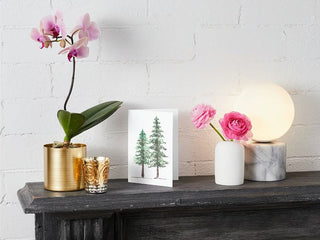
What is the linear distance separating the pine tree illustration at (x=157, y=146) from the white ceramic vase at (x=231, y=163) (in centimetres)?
15

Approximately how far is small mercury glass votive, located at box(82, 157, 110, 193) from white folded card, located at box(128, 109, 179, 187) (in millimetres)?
129

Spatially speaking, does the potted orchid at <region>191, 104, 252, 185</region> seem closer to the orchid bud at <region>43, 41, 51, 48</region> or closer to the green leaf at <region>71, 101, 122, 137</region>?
the green leaf at <region>71, 101, 122, 137</region>

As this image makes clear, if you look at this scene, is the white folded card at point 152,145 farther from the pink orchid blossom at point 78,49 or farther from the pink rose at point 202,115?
the pink orchid blossom at point 78,49

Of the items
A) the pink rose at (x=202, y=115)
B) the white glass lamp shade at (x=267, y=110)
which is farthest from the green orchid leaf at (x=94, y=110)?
the white glass lamp shade at (x=267, y=110)

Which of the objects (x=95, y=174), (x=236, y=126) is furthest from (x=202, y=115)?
(x=95, y=174)

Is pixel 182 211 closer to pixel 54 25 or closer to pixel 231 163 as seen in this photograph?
pixel 231 163

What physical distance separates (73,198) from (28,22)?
1.62 ft

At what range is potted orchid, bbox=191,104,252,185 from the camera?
1.35 metres

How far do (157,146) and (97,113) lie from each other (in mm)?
175

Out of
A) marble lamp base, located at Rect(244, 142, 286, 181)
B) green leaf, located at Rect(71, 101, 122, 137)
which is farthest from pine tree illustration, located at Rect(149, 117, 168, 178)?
marble lamp base, located at Rect(244, 142, 286, 181)

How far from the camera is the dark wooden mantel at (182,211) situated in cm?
124

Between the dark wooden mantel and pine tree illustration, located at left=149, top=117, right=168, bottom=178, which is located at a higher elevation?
pine tree illustration, located at left=149, top=117, right=168, bottom=178

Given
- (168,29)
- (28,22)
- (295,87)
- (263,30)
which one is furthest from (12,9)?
(295,87)

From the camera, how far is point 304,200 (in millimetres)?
1325
